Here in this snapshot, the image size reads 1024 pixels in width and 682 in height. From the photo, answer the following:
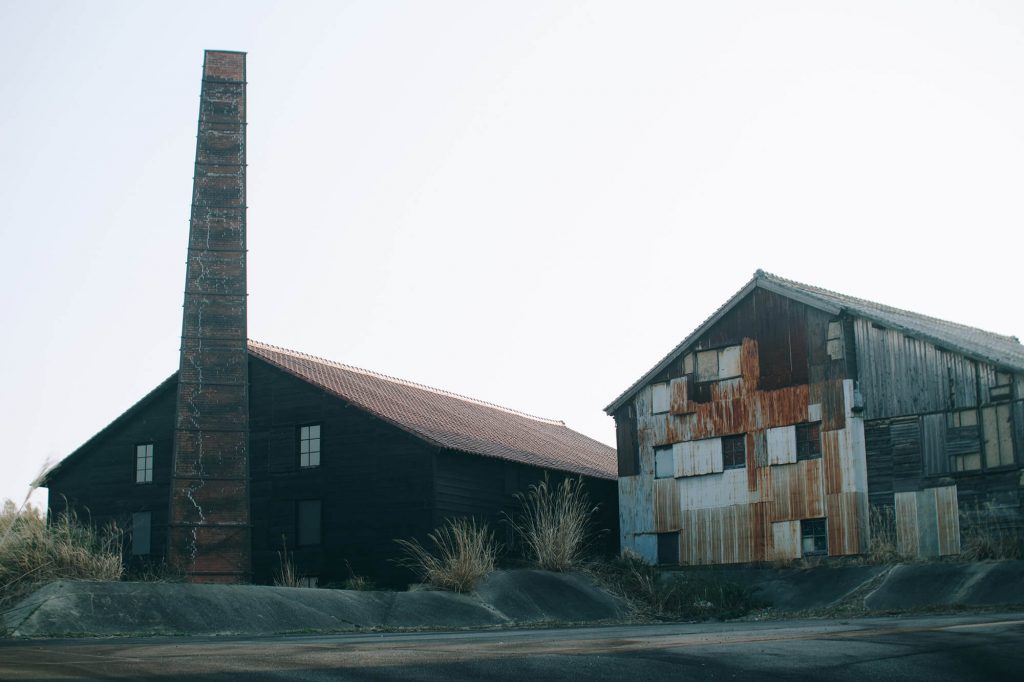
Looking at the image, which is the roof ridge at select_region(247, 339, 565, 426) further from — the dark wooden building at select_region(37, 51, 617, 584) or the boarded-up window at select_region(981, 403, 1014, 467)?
the boarded-up window at select_region(981, 403, 1014, 467)

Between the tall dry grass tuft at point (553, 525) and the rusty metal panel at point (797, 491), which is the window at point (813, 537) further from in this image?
the tall dry grass tuft at point (553, 525)

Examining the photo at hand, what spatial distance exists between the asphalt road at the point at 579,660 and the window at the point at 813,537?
16522 mm

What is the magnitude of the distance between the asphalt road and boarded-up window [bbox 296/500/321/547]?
1917 cm

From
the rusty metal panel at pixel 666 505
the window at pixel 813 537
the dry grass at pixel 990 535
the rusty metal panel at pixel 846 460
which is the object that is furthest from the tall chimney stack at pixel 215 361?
the dry grass at pixel 990 535

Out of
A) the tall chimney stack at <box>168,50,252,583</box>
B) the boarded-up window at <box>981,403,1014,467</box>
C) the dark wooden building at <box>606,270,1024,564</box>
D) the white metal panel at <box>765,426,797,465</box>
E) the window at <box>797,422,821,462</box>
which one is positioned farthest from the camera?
the white metal panel at <box>765,426,797,465</box>

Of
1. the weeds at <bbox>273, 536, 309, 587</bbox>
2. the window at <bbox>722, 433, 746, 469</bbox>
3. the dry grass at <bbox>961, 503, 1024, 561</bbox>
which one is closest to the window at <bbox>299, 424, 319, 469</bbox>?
the weeds at <bbox>273, 536, 309, 587</bbox>

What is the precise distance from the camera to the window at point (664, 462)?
33.0 metres

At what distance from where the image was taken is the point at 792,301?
31203 mm

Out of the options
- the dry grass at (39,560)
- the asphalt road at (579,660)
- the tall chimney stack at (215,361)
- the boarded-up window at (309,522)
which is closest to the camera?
the asphalt road at (579,660)

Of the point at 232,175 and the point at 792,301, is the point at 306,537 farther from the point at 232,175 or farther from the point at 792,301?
the point at 792,301

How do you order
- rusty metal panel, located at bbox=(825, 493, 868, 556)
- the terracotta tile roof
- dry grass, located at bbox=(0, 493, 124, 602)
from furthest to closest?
the terracotta tile roof < rusty metal panel, located at bbox=(825, 493, 868, 556) < dry grass, located at bbox=(0, 493, 124, 602)

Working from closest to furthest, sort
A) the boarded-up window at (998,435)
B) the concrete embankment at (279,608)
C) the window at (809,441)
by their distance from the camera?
1. the concrete embankment at (279,608)
2. the boarded-up window at (998,435)
3. the window at (809,441)

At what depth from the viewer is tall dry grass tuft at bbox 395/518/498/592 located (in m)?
27.1

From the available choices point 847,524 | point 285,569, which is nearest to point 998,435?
point 847,524
